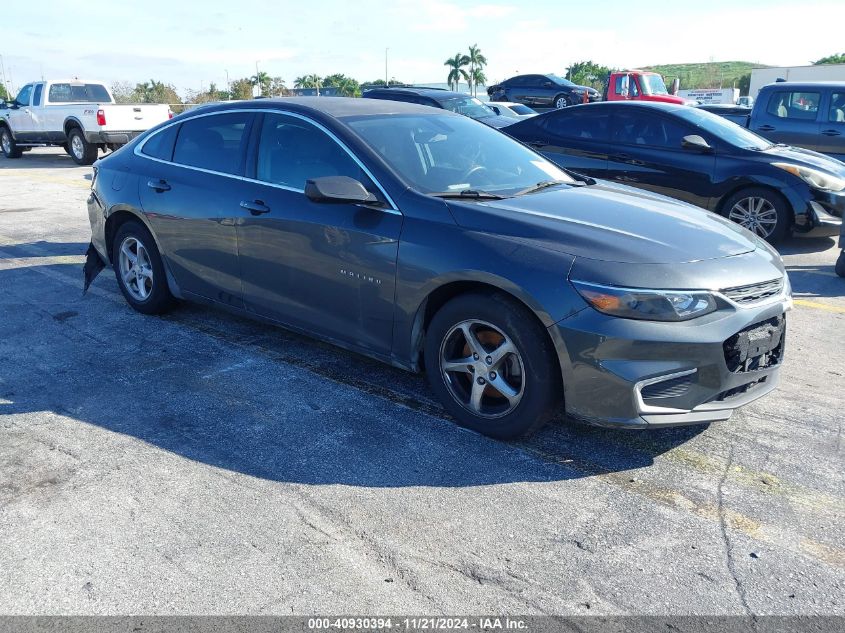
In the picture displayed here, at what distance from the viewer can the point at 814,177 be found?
324 inches

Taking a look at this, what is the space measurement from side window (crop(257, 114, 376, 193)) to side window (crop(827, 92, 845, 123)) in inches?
402

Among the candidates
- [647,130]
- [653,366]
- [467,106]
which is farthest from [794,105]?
[653,366]

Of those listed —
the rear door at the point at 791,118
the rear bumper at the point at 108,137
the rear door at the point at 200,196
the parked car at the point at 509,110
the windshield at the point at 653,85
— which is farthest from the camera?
the windshield at the point at 653,85

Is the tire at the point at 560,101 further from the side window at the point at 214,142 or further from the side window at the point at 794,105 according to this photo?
the side window at the point at 214,142

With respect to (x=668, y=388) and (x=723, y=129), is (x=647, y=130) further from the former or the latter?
(x=668, y=388)

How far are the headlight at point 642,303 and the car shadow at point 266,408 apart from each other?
30.4 inches

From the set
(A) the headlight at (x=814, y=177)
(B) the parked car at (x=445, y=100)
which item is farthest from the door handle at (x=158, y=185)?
(B) the parked car at (x=445, y=100)

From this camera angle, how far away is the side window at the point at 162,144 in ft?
18.3

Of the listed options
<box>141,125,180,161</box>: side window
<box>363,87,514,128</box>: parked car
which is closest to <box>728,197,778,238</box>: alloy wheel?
<box>141,125,180,161</box>: side window

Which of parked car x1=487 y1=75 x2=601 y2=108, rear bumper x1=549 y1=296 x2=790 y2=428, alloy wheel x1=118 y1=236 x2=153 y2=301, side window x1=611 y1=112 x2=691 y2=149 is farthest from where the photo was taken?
parked car x1=487 y1=75 x2=601 y2=108

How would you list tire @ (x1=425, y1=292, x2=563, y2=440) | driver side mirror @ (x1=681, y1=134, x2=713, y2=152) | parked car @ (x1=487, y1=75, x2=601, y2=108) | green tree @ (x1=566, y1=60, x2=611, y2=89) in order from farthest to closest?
green tree @ (x1=566, y1=60, x2=611, y2=89) < parked car @ (x1=487, y1=75, x2=601, y2=108) < driver side mirror @ (x1=681, y1=134, x2=713, y2=152) < tire @ (x1=425, y1=292, x2=563, y2=440)

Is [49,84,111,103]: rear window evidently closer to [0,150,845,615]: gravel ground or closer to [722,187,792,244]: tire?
[0,150,845,615]: gravel ground

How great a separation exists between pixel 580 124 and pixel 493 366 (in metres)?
6.37

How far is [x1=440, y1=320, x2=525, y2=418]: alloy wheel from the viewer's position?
12.3 feet
